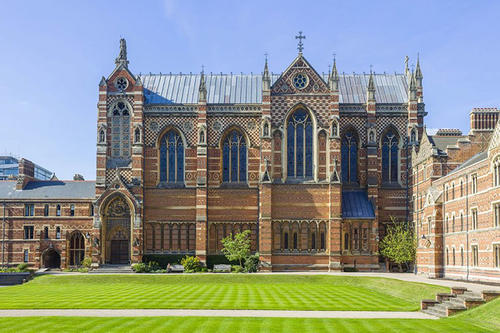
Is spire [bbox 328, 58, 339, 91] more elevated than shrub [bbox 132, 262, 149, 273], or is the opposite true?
spire [bbox 328, 58, 339, 91]

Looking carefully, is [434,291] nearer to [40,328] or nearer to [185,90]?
[40,328]

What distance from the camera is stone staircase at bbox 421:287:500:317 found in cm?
3247

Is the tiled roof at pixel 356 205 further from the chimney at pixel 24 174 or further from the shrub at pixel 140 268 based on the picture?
the chimney at pixel 24 174

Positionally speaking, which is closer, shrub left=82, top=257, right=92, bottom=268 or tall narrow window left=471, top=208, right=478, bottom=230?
tall narrow window left=471, top=208, right=478, bottom=230

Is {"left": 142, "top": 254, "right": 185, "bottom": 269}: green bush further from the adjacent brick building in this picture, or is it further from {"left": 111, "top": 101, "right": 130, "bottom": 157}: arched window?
the adjacent brick building

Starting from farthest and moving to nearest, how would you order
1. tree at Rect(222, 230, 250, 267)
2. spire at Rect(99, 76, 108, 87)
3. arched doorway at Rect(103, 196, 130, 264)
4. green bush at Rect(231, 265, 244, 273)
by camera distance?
spire at Rect(99, 76, 108, 87) < arched doorway at Rect(103, 196, 130, 264) < tree at Rect(222, 230, 250, 267) < green bush at Rect(231, 265, 244, 273)

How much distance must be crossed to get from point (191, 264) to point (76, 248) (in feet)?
58.2

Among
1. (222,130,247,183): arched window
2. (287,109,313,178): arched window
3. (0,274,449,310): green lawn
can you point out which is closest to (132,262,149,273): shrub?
(0,274,449,310): green lawn

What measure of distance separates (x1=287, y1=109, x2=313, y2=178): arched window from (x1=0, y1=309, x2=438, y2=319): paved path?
3553cm

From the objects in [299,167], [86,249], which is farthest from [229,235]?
[86,249]

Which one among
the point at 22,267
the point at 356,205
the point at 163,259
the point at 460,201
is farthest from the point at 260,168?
the point at 22,267

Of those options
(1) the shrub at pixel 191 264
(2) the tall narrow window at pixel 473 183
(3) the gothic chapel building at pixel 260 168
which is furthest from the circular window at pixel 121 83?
(2) the tall narrow window at pixel 473 183

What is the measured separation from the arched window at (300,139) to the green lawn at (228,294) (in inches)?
585

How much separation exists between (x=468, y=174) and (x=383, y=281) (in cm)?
1020
